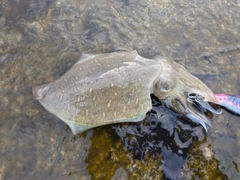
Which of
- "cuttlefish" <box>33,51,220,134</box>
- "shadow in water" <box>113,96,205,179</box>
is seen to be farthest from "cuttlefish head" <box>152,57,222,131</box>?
"shadow in water" <box>113,96,205,179</box>

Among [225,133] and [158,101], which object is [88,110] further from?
[225,133]

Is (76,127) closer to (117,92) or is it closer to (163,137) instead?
(117,92)

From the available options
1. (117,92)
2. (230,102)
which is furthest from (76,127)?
(230,102)

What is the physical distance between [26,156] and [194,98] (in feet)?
6.97

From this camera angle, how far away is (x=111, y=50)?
4.54 meters

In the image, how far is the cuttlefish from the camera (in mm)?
3531

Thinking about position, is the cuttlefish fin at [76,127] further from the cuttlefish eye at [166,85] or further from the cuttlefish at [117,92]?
the cuttlefish eye at [166,85]

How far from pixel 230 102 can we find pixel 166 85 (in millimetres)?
921

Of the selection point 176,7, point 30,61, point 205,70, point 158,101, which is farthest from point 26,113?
point 176,7

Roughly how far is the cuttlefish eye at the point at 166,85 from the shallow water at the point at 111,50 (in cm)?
31

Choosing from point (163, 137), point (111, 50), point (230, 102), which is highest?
point (230, 102)

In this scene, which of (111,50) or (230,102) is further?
(111,50)

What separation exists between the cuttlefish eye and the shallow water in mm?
314

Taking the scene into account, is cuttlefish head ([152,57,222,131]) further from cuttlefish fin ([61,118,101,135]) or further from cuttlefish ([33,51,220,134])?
cuttlefish fin ([61,118,101,135])
